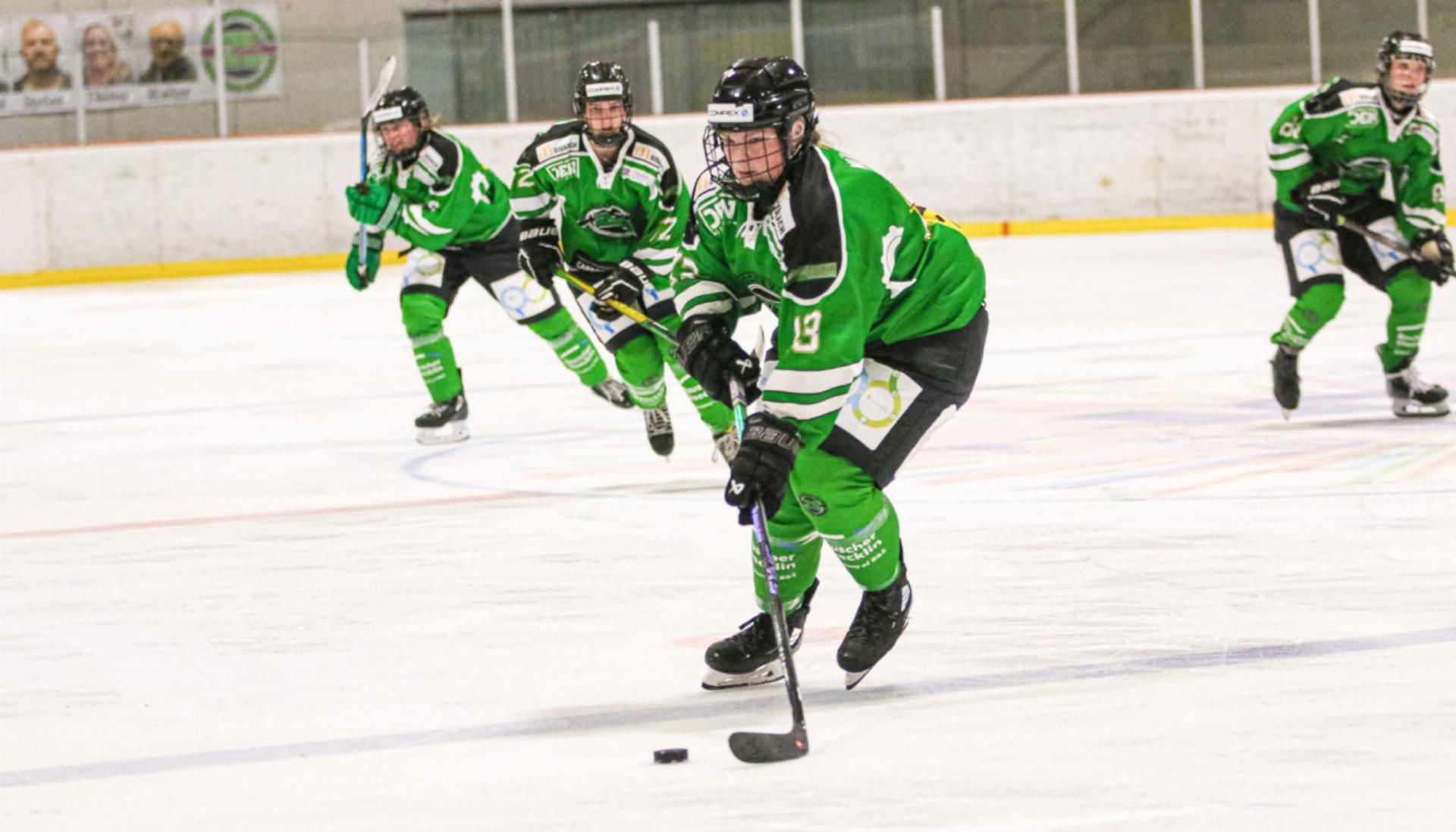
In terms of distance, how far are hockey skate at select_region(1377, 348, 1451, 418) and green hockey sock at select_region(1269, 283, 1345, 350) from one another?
288mm

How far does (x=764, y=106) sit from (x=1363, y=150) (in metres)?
3.95

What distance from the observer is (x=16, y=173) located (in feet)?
45.6

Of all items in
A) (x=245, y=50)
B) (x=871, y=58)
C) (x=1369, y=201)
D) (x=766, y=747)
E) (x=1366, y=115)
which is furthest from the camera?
(x=871, y=58)

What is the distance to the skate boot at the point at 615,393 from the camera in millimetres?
6887

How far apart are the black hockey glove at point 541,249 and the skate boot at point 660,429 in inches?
19.9

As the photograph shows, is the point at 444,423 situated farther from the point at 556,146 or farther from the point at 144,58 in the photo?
the point at 144,58

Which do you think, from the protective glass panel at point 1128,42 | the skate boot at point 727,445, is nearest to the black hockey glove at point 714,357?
the skate boot at point 727,445

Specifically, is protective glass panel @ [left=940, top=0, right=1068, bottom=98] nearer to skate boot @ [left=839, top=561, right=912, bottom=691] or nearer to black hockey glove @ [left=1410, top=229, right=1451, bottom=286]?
black hockey glove @ [left=1410, top=229, right=1451, bottom=286]

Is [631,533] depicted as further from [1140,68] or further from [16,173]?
[1140,68]

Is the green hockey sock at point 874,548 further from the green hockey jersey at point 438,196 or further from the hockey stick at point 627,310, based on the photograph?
the green hockey jersey at point 438,196

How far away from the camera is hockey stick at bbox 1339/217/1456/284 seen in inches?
253

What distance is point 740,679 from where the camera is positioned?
3430 millimetres

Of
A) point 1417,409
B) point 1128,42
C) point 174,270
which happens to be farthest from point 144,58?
point 1417,409

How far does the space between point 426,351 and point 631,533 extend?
2.28m
